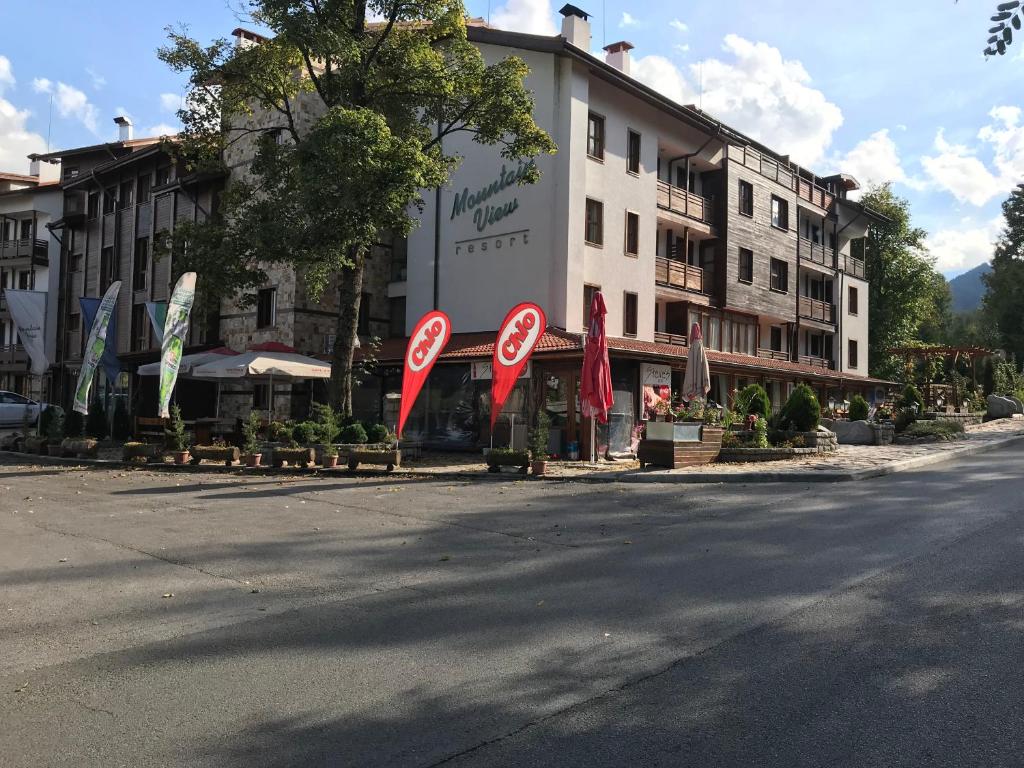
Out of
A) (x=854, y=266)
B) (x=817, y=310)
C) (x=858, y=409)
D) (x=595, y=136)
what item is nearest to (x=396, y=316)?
(x=595, y=136)

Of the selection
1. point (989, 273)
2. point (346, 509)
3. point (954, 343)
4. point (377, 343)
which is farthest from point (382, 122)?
point (954, 343)

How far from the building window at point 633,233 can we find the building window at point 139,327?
727 inches

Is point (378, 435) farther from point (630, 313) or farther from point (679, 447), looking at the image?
point (630, 313)

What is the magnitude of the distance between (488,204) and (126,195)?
17.2 meters

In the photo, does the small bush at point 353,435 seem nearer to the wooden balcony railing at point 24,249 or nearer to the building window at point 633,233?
the building window at point 633,233

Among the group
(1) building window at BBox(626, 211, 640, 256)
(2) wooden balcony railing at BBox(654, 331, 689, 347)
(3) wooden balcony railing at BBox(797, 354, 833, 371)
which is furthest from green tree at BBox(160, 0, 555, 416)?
(3) wooden balcony railing at BBox(797, 354, 833, 371)

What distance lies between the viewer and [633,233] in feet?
80.5

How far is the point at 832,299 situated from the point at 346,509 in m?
31.6

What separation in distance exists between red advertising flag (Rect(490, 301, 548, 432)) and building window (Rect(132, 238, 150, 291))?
19.8 metres

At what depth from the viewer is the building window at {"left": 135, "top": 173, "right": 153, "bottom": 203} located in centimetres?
3095

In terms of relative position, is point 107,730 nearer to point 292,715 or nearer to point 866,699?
point 292,715

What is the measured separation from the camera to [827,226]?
36969 millimetres

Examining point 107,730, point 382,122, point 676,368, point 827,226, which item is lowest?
point 107,730

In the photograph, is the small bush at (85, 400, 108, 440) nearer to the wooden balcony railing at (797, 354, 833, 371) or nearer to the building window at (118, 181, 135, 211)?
the building window at (118, 181, 135, 211)
